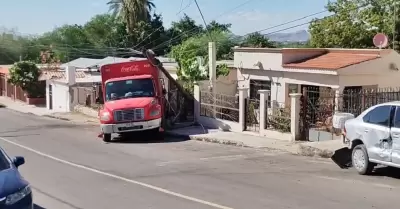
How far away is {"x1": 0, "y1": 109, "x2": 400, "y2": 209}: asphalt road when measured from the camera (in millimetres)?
10578

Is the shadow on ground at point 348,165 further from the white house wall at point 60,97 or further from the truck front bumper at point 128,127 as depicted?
the white house wall at point 60,97

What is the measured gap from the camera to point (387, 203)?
10039mm

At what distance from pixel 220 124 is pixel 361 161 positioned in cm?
1204

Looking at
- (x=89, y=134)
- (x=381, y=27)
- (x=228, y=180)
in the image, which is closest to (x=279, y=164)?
(x=228, y=180)

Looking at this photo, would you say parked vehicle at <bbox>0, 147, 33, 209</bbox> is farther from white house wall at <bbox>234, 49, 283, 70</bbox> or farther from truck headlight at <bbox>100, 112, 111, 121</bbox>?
white house wall at <bbox>234, 49, 283, 70</bbox>

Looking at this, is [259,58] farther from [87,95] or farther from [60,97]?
[60,97]

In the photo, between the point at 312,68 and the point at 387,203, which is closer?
the point at 387,203

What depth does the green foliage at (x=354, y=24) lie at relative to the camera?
3553 cm

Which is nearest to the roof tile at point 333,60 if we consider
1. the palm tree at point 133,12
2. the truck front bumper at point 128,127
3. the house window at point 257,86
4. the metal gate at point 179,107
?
the house window at point 257,86

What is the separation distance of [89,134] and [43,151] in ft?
21.1

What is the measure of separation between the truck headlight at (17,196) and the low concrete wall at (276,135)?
12.9m

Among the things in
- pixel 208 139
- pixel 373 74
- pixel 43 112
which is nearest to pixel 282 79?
pixel 373 74

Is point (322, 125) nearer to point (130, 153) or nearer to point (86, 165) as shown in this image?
point (130, 153)

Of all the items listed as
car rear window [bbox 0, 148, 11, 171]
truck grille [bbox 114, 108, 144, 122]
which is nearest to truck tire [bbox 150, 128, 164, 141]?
truck grille [bbox 114, 108, 144, 122]
